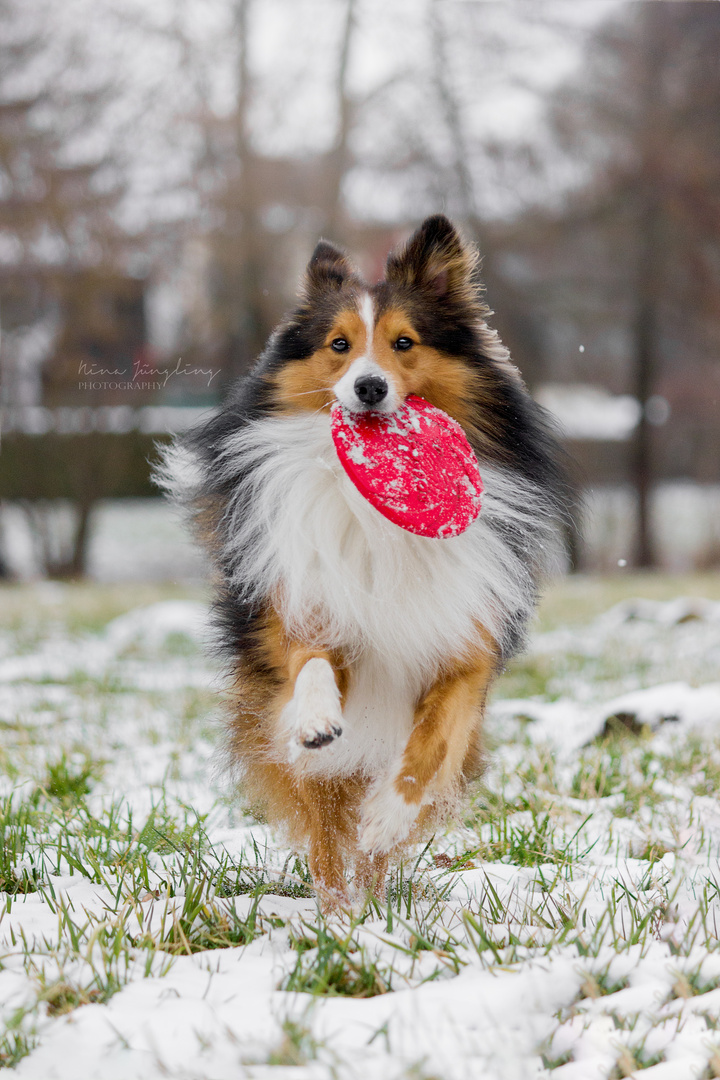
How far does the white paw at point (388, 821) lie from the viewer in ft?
7.63

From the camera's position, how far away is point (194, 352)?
12844mm

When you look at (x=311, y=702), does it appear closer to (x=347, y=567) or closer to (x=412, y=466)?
(x=347, y=567)

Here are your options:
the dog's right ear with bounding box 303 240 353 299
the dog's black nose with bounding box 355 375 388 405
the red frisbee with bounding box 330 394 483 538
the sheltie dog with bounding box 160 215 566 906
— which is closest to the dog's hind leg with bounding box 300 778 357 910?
the sheltie dog with bounding box 160 215 566 906

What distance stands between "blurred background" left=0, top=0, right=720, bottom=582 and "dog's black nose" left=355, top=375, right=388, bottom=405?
22.5 ft

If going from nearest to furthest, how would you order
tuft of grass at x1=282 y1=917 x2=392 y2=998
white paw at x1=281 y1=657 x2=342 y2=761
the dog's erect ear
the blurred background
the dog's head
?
tuft of grass at x1=282 y1=917 x2=392 y2=998 → white paw at x1=281 y1=657 x2=342 y2=761 → the dog's head → the dog's erect ear → the blurred background

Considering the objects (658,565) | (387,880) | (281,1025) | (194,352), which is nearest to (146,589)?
(194,352)

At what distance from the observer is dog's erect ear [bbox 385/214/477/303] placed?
2746mm

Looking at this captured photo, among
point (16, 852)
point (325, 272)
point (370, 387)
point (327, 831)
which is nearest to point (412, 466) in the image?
point (370, 387)

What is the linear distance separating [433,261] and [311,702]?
1.29 meters

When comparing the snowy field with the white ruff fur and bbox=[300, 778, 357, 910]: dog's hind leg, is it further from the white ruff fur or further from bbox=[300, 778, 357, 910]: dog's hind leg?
the white ruff fur

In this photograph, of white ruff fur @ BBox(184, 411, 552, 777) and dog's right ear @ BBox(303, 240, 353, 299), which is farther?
dog's right ear @ BBox(303, 240, 353, 299)

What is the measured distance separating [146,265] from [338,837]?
10.7m

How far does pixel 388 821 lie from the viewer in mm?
2330

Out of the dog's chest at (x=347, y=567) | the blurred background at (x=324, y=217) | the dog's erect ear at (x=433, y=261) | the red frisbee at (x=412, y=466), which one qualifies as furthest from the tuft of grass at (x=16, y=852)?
the blurred background at (x=324, y=217)
